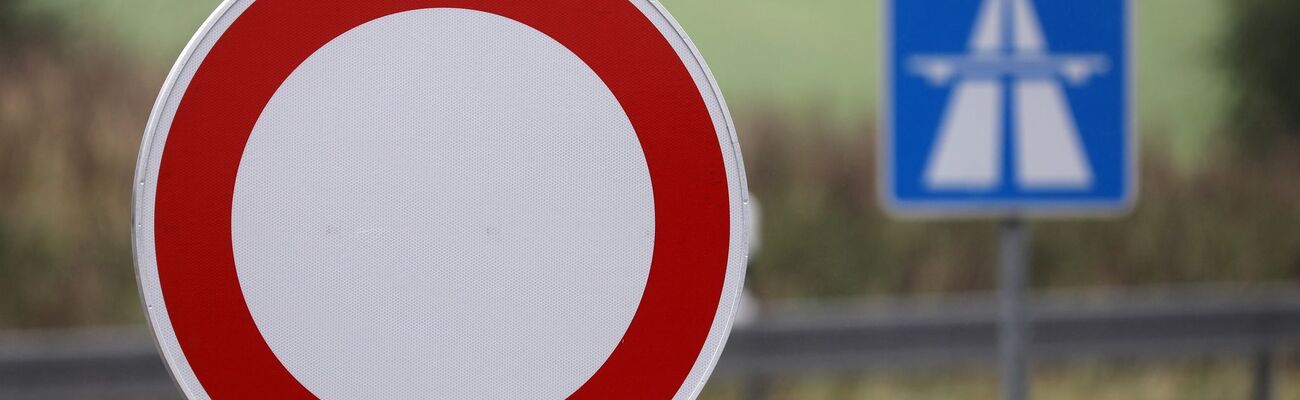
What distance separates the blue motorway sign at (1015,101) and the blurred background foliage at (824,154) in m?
4.78

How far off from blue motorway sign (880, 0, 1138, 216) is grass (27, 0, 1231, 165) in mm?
5486

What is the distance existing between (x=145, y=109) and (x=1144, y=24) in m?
6.33

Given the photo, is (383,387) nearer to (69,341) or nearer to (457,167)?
(457,167)

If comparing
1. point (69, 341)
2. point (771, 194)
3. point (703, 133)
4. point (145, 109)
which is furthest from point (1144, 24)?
point (703, 133)

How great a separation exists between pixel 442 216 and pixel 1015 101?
7.31ft

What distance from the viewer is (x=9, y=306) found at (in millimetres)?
7855

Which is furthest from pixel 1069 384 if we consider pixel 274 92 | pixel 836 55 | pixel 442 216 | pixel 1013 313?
pixel 274 92

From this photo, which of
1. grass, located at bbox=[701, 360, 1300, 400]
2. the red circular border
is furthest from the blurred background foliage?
the red circular border

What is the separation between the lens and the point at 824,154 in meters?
9.38

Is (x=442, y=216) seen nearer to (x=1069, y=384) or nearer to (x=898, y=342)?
(x=898, y=342)

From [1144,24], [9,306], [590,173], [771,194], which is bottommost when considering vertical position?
[590,173]

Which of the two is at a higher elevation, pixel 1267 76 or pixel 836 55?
pixel 836 55

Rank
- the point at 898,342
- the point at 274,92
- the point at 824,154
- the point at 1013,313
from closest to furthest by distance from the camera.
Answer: the point at 274,92 → the point at 1013,313 → the point at 898,342 → the point at 824,154

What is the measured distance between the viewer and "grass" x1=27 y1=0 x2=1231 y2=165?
9586 mm
